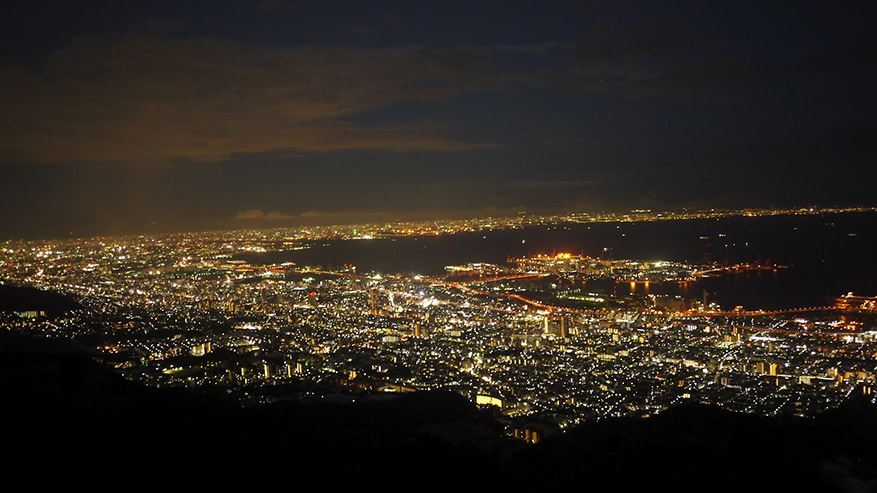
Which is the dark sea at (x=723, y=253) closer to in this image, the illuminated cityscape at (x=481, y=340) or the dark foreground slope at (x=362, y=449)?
the illuminated cityscape at (x=481, y=340)

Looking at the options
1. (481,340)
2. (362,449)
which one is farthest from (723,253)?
(362,449)

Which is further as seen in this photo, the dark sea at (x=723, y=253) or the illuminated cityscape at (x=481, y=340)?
the dark sea at (x=723, y=253)

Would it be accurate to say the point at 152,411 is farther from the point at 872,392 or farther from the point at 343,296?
the point at 343,296

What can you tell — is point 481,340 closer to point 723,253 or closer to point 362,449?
point 362,449

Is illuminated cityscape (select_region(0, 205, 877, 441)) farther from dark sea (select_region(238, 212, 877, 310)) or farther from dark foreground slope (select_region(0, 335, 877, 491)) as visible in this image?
dark foreground slope (select_region(0, 335, 877, 491))

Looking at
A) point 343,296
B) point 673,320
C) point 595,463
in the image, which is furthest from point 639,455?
point 343,296

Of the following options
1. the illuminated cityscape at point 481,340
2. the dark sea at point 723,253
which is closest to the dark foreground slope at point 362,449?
the illuminated cityscape at point 481,340
